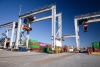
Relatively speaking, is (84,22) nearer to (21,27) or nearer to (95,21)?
(95,21)

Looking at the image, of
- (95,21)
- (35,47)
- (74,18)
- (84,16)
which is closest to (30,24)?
(35,47)

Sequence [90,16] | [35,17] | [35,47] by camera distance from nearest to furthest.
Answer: [90,16] < [35,17] < [35,47]

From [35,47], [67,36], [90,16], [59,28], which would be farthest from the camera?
[67,36]

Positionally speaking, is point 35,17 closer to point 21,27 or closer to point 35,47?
point 21,27

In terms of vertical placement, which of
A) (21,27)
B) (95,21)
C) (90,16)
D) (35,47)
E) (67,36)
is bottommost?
(35,47)

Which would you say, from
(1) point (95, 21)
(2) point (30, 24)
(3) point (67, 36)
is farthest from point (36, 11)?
(3) point (67, 36)

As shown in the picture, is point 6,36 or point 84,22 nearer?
point 84,22

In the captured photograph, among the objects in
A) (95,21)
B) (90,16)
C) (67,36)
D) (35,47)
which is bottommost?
(35,47)

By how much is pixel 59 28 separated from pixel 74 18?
13.5 meters

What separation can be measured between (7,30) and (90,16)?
171ft

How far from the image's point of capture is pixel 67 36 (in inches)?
2037

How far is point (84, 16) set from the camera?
34406 mm

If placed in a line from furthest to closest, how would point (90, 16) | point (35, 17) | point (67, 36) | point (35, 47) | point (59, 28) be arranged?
1. point (67, 36)
2. point (35, 47)
3. point (35, 17)
4. point (90, 16)
5. point (59, 28)

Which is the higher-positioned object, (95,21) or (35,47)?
(95,21)
